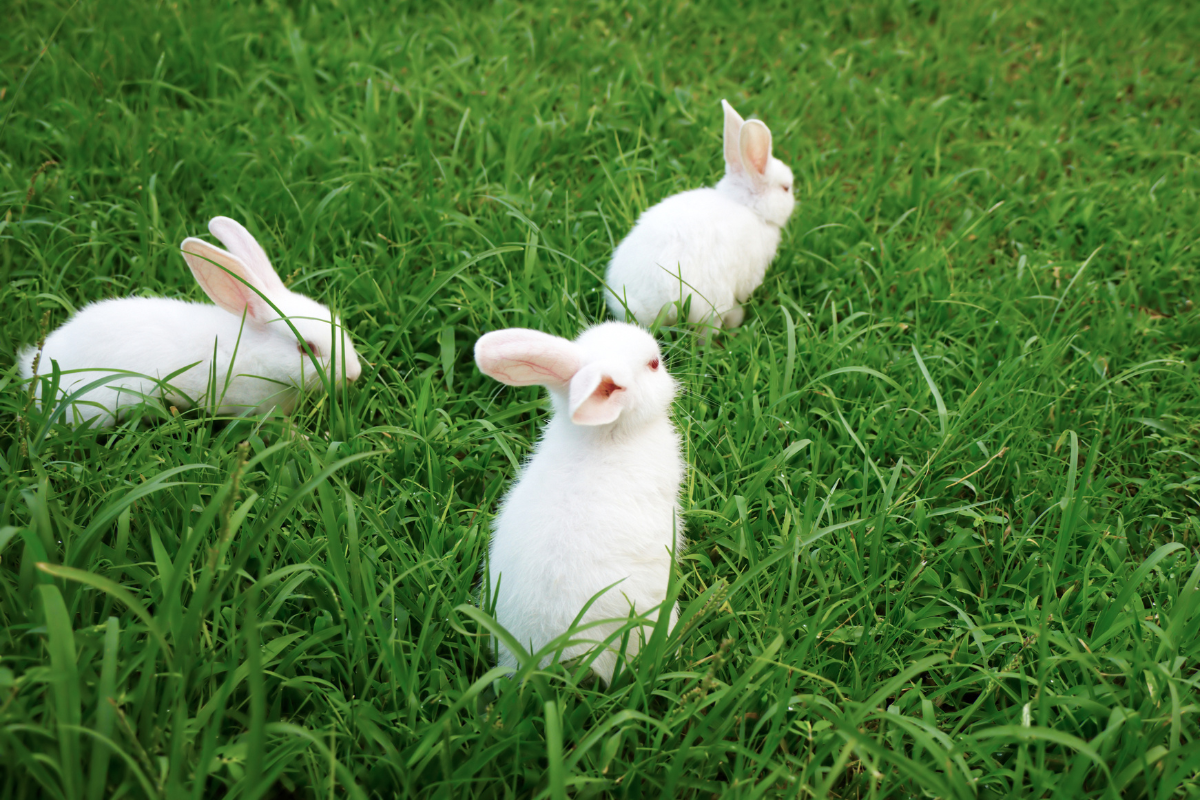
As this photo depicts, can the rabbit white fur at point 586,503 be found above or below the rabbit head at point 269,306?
below

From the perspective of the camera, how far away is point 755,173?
3.34 meters

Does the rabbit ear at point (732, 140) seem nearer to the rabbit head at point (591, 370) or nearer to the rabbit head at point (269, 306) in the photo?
the rabbit head at point (591, 370)

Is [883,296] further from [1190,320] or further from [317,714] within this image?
[317,714]

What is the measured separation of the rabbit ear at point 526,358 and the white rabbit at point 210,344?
75cm

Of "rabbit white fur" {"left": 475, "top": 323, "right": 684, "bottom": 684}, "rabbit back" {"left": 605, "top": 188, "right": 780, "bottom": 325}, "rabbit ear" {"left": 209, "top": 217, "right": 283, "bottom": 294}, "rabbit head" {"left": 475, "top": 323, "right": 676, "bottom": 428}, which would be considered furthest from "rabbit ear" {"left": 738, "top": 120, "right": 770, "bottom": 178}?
"rabbit ear" {"left": 209, "top": 217, "right": 283, "bottom": 294}

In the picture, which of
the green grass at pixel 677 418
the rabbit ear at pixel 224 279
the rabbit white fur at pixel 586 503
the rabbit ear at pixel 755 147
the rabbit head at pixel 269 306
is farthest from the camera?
the rabbit ear at pixel 755 147

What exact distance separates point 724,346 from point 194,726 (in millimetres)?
2303

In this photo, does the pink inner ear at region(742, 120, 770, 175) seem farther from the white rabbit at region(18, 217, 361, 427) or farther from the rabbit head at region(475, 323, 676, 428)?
the white rabbit at region(18, 217, 361, 427)

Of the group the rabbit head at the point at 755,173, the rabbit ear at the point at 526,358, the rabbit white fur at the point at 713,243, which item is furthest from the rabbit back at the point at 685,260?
the rabbit ear at the point at 526,358

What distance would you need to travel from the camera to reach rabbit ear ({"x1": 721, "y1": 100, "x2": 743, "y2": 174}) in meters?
3.31

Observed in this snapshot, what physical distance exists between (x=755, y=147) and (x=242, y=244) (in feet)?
7.12

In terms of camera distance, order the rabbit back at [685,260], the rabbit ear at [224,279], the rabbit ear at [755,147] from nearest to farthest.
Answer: the rabbit ear at [224,279] → the rabbit back at [685,260] → the rabbit ear at [755,147]

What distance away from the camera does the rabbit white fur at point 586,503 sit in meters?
1.84

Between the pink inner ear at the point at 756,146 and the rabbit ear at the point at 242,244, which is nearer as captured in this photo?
the rabbit ear at the point at 242,244
